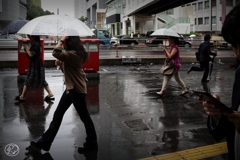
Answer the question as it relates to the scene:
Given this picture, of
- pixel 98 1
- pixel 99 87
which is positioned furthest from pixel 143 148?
pixel 98 1

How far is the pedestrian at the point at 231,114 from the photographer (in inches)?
76.3

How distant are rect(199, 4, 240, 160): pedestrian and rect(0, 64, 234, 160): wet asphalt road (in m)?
2.42

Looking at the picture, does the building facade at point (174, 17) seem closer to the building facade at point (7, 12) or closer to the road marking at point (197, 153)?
the building facade at point (7, 12)

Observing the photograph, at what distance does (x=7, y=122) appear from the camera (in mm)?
6227

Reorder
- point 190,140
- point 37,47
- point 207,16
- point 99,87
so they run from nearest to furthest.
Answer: point 190,140, point 37,47, point 99,87, point 207,16

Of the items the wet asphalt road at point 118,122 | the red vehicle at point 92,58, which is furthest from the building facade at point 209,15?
the wet asphalt road at point 118,122

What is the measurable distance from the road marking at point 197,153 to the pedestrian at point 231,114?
7.47 feet

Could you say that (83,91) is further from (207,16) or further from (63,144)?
(207,16)

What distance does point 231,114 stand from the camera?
1918mm

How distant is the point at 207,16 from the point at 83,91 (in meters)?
67.5
